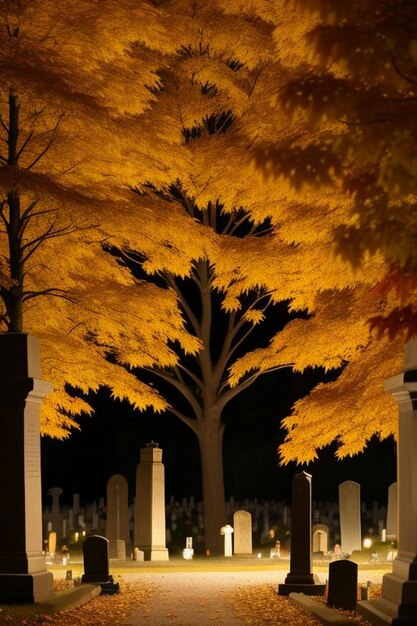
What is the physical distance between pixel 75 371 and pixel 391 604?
27.5 ft

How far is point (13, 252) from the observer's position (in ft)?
55.5

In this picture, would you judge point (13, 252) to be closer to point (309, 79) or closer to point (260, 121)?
point (260, 121)

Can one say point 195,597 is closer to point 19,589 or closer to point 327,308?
point 19,589

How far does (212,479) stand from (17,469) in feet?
37.2

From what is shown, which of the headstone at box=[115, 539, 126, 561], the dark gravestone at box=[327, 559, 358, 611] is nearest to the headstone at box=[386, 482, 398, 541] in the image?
the headstone at box=[115, 539, 126, 561]

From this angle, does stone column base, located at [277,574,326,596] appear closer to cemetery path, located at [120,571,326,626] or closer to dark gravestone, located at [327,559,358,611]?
cemetery path, located at [120,571,326,626]

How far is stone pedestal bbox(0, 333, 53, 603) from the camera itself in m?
15.4

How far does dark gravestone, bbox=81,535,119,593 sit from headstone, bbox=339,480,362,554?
8.54 metres

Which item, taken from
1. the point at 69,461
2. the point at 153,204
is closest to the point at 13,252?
the point at 153,204

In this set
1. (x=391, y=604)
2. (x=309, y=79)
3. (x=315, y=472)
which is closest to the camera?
(x=309, y=79)

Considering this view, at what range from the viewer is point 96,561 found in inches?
704

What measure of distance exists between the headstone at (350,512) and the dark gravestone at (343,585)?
33.7 ft

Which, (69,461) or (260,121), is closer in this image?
(260,121)

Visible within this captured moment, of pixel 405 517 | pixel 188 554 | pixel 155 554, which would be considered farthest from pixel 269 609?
pixel 188 554
